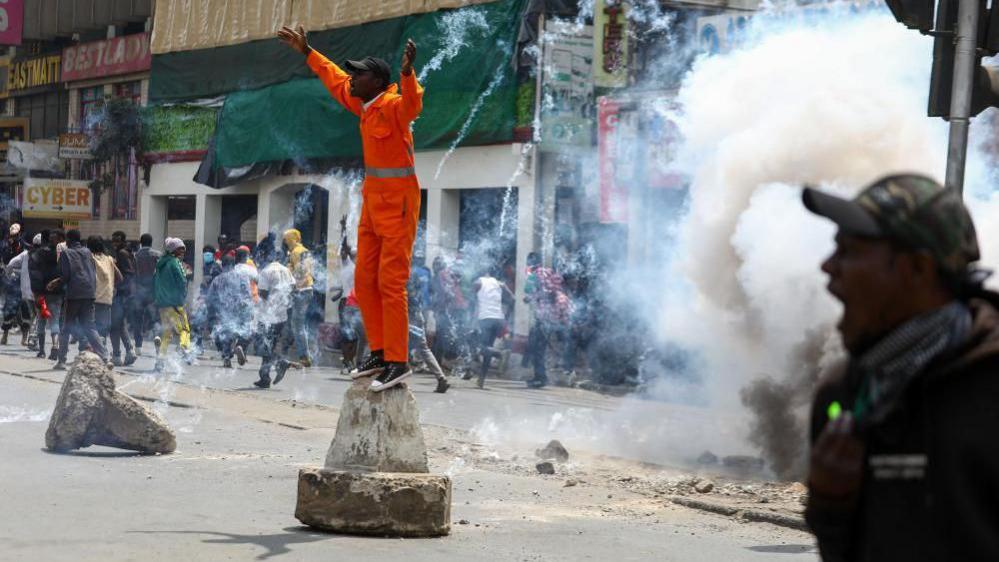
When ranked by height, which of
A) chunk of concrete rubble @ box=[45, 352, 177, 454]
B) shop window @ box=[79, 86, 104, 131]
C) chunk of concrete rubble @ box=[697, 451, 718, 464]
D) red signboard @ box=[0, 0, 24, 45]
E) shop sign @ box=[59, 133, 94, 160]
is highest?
red signboard @ box=[0, 0, 24, 45]

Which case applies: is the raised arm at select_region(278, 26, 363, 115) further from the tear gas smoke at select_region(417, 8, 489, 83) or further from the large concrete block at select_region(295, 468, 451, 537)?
the tear gas smoke at select_region(417, 8, 489, 83)

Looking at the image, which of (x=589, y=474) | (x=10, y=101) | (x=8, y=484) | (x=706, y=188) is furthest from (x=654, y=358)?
(x=10, y=101)

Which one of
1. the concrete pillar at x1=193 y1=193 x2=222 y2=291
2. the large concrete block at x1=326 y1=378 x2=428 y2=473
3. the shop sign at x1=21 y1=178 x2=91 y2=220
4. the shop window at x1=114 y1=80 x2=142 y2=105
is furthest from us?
the shop window at x1=114 y1=80 x2=142 y2=105

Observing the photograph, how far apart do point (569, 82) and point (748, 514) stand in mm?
14363

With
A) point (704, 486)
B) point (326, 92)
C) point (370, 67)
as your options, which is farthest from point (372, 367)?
point (326, 92)

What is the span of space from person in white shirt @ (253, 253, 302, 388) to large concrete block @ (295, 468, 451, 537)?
9158 millimetres

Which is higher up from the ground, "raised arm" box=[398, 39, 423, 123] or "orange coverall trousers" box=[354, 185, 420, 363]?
"raised arm" box=[398, 39, 423, 123]

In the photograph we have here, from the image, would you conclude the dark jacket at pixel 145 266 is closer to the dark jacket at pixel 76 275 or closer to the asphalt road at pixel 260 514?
the dark jacket at pixel 76 275

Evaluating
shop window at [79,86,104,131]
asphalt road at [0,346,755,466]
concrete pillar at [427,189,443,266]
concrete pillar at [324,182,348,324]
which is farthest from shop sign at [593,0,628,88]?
shop window at [79,86,104,131]

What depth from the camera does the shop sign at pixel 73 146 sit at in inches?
1323

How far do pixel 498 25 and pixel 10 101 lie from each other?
76.9 feet

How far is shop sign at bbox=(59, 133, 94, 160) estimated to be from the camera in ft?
110

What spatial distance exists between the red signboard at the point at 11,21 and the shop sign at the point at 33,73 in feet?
2.96

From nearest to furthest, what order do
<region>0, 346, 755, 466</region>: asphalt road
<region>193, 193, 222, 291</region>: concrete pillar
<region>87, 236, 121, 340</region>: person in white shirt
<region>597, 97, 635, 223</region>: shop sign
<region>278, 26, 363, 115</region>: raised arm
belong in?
<region>278, 26, 363, 115</region>: raised arm
<region>0, 346, 755, 466</region>: asphalt road
<region>87, 236, 121, 340</region>: person in white shirt
<region>597, 97, 635, 223</region>: shop sign
<region>193, 193, 222, 291</region>: concrete pillar
